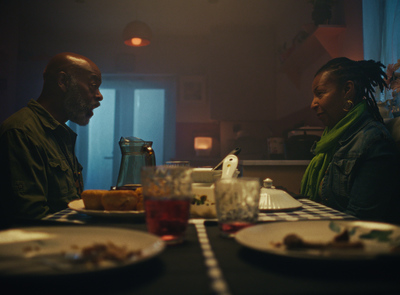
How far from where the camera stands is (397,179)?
1.31 meters

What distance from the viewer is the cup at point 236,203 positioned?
0.61 metres

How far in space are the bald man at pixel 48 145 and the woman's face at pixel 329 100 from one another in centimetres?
128

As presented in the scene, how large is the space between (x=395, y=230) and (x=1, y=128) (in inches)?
58.3

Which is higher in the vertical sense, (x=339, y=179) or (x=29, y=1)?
(x=29, y=1)

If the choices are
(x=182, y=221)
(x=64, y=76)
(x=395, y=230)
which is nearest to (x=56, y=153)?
(x=64, y=76)

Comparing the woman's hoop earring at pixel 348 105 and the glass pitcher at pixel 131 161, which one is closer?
the glass pitcher at pixel 131 161

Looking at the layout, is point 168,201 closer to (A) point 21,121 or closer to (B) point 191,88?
(A) point 21,121

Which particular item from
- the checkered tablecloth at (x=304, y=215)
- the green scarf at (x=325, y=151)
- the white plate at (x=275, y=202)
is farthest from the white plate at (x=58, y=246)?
the green scarf at (x=325, y=151)

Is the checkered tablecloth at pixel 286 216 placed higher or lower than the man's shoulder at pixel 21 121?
lower

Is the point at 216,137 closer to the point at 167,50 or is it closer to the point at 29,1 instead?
the point at 167,50

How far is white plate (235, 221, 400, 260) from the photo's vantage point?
434mm

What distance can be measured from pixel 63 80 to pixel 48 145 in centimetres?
47

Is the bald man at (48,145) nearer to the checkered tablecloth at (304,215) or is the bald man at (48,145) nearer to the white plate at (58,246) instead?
the white plate at (58,246)

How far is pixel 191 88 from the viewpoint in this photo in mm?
5031
